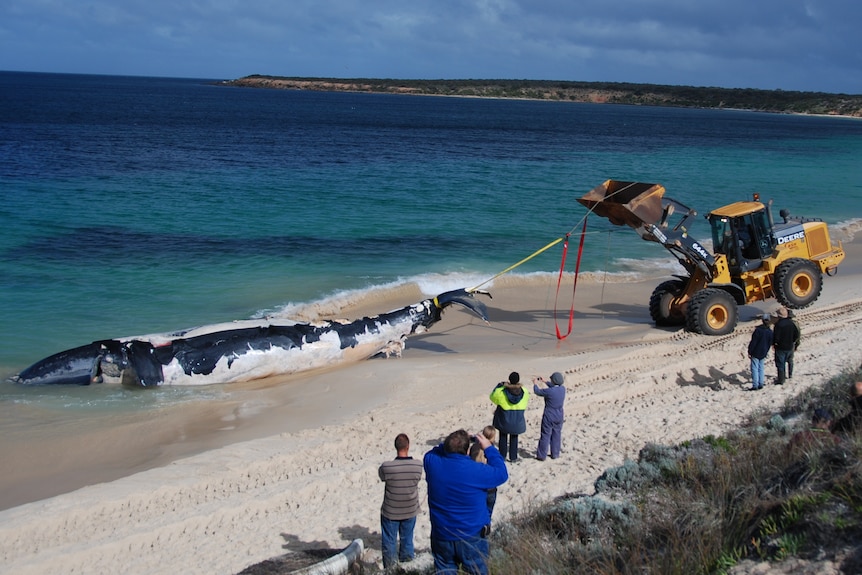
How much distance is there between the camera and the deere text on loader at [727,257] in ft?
47.0

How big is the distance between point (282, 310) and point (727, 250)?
951 centimetres

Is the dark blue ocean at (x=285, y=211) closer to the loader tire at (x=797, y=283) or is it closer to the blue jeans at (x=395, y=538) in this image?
the loader tire at (x=797, y=283)

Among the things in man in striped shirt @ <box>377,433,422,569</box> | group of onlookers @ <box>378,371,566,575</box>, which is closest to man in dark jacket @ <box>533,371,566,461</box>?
group of onlookers @ <box>378,371,566,575</box>

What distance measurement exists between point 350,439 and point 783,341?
20.0ft

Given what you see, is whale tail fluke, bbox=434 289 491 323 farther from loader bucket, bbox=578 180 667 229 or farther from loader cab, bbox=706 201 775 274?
loader cab, bbox=706 201 775 274

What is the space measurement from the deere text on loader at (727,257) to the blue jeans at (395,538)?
28.0 feet

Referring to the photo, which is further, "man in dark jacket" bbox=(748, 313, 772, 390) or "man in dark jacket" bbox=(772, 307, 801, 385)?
"man in dark jacket" bbox=(772, 307, 801, 385)

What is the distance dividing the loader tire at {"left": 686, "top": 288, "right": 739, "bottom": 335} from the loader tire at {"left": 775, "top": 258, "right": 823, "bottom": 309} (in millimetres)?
1347

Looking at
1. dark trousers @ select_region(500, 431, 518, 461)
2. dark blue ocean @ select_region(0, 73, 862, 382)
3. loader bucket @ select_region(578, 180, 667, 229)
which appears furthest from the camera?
dark blue ocean @ select_region(0, 73, 862, 382)

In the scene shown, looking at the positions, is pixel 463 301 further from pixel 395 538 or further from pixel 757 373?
pixel 395 538

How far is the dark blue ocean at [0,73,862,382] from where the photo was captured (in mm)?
18859

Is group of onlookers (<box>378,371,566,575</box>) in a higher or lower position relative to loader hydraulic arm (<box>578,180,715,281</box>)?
lower

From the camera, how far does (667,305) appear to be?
1593cm

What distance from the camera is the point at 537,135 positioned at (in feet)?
249
